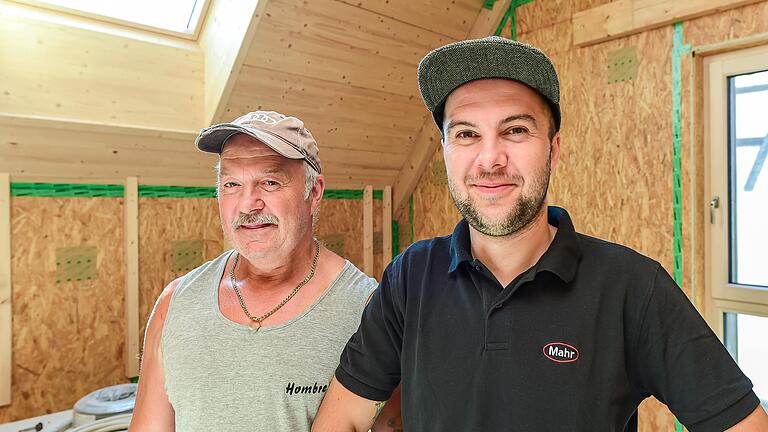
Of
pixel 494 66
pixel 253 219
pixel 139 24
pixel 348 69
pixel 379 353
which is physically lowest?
pixel 379 353

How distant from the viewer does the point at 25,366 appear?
275 centimetres

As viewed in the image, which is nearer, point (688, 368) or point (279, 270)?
point (688, 368)

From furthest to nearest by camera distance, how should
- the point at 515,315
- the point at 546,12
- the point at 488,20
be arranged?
the point at 488,20 < the point at 546,12 < the point at 515,315

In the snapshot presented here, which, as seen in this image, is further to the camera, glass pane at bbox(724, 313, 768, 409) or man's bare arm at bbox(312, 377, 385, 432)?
glass pane at bbox(724, 313, 768, 409)

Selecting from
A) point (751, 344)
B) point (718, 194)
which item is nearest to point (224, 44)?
point (718, 194)

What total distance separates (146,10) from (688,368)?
301 cm

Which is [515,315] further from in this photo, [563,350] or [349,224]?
[349,224]

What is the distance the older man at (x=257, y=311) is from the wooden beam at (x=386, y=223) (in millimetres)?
3030

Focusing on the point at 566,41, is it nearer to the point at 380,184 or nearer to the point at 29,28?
the point at 380,184

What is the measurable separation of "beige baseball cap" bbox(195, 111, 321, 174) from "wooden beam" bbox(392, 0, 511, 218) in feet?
8.72

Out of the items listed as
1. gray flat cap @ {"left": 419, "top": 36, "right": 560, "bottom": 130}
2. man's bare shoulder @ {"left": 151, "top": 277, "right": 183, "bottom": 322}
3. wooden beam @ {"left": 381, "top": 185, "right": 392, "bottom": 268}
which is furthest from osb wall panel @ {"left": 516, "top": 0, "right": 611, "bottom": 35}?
man's bare shoulder @ {"left": 151, "top": 277, "right": 183, "bottom": 322}

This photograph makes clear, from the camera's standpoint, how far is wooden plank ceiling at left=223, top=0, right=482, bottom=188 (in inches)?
114

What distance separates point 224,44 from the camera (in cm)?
286

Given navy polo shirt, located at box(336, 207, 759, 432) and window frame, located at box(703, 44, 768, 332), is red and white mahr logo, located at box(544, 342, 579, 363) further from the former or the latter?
window frame, located at box(703, 44, 768, 332)
